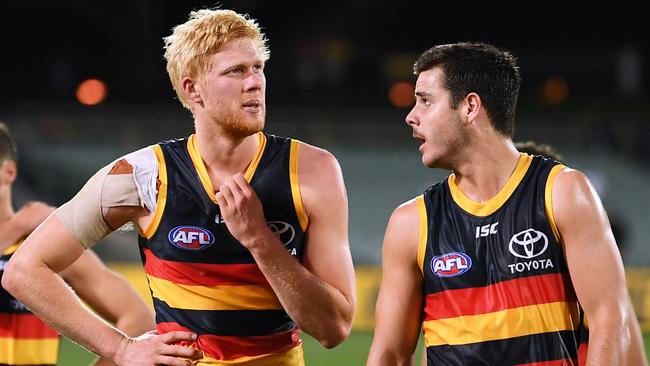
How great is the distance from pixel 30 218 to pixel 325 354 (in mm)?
7635

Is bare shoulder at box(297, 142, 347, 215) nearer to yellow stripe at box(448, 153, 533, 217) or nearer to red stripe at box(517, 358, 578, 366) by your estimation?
yellow stripe at box(448, 153, 533, 217)

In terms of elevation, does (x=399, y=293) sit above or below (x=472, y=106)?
below

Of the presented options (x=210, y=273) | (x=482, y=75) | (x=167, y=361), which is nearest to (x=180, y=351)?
(x=167, y=361)

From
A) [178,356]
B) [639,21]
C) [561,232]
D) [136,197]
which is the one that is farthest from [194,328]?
[639,21]

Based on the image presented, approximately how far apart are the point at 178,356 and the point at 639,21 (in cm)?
2987

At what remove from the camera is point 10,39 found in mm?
32812

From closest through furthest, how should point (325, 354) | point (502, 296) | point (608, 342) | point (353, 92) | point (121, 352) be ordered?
point (608, 342) → point (502, 296) → point (121, 352) → point (325, 354) → point (353, 92)

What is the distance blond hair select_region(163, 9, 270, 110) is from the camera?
415cm

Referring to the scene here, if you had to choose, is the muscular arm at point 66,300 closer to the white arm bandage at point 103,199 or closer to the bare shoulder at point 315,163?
the white arm bandage at point 103,199

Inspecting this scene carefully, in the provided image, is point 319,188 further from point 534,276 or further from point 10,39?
point 10,39

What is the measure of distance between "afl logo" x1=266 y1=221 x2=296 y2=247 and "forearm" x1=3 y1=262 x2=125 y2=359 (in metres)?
0.64

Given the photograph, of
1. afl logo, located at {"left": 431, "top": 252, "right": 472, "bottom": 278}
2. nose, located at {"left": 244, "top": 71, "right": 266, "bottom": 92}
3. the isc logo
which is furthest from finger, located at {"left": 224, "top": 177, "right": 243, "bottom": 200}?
the isc logo

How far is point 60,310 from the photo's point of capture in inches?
163

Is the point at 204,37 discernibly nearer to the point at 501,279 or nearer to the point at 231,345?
the point at 231,345
